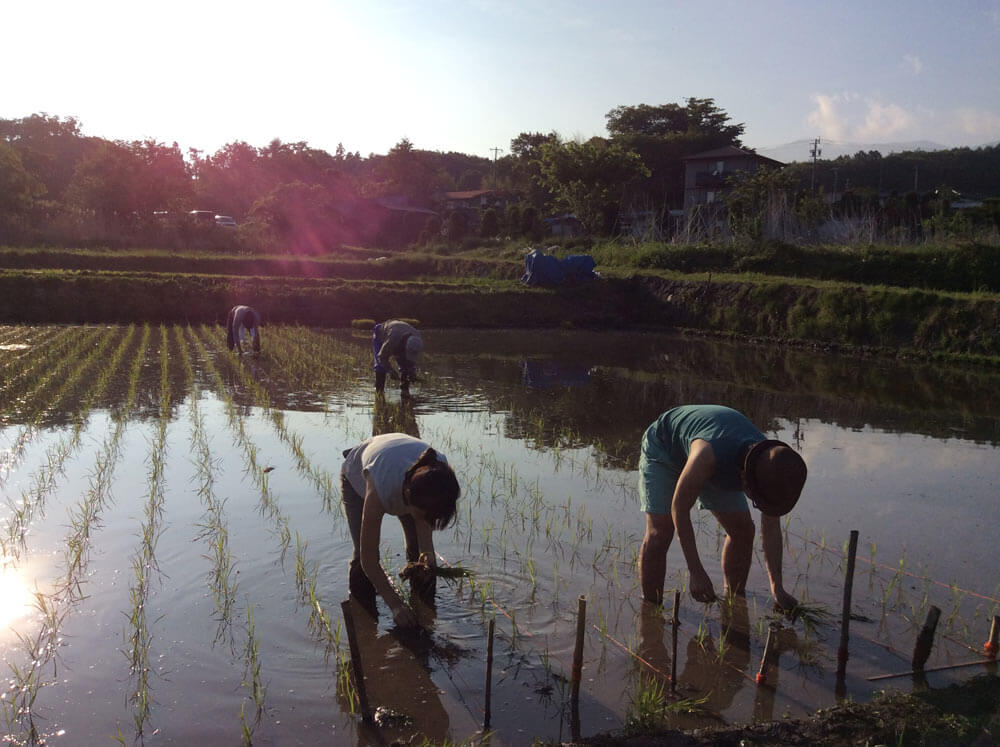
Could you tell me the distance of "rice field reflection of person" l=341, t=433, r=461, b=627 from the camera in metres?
2.92

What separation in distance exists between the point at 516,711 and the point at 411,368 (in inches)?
261

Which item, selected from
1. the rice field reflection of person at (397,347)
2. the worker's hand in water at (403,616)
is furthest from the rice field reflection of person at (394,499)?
the rice field reflection of person at (397,347)

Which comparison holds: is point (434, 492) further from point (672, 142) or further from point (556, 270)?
point (672, 142)

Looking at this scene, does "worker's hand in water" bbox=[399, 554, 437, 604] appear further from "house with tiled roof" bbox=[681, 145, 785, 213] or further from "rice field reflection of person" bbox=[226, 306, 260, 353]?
"house with tiled roof" bbox=[681, 145, 785, 213]

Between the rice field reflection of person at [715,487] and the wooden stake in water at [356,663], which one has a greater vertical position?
the rice field reflection of person at [715,487]

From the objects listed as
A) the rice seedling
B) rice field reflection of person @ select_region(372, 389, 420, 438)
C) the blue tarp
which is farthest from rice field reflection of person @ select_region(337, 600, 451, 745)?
the blue tarp

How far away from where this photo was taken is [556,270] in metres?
20.9

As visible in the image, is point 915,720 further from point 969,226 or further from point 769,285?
point 969,226

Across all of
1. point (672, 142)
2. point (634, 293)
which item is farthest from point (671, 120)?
point (634, 293)

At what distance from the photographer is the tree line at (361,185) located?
2734 cm

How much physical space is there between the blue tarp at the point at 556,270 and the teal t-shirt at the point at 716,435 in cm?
1721

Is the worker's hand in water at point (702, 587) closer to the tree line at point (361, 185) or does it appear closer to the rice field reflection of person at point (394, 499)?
the rice field reflection of person at point (394, 499)

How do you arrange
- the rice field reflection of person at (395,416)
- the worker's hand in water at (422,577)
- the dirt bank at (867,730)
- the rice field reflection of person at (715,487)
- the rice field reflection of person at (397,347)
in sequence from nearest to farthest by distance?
the dirt bank at (867,730) → the rice field reflection of person at (715,487) → the worker's hand in water at (422,577) → the rice field reflection of person at (395,416) → the rice field reflection of person at (397,347)

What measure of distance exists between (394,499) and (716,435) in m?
1.32
